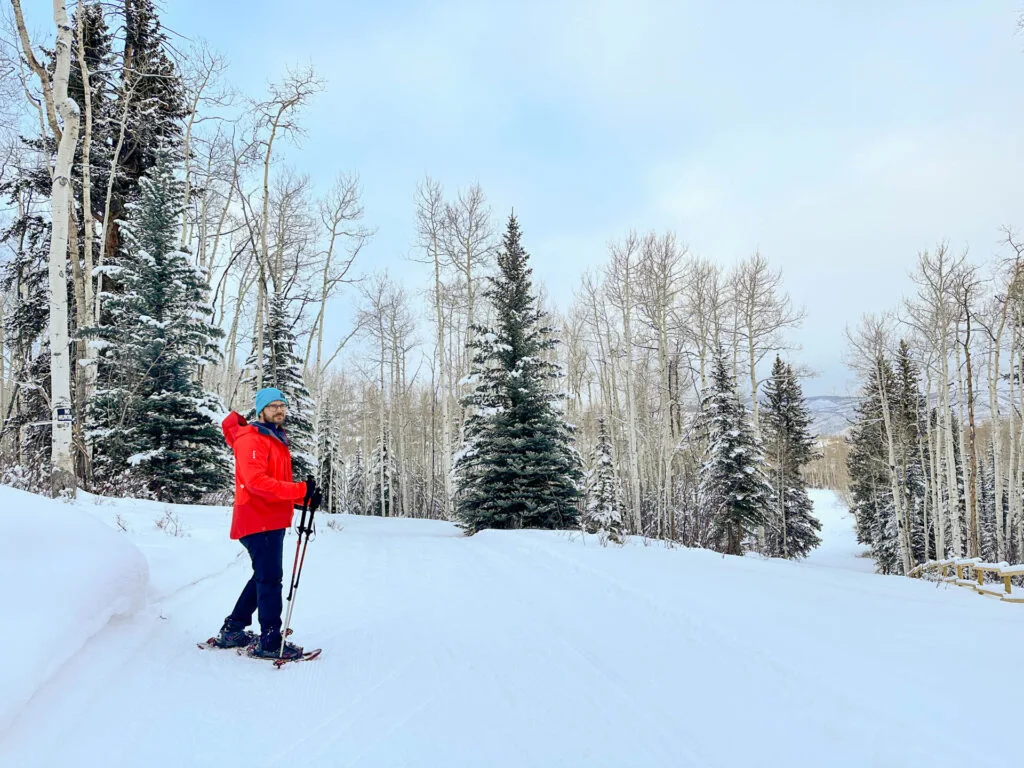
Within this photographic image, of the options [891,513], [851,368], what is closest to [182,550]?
[851,368]

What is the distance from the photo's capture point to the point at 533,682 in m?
3.28

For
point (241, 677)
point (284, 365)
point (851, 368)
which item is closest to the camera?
point (241, 677)

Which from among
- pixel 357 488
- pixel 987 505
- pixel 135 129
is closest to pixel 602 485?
pixel 135 129

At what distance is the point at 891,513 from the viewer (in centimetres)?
2817

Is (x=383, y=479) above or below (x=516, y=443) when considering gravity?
below

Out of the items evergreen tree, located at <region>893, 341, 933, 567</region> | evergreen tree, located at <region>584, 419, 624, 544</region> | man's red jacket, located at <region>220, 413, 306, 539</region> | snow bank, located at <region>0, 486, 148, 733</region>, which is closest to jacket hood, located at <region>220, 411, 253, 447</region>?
man's red jacket, located at <region>220, 413, 306, 539</region>

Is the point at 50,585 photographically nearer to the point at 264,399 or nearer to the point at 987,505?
the point at 264,399

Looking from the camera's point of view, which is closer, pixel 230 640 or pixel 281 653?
pixel 281 653

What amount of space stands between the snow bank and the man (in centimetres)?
83

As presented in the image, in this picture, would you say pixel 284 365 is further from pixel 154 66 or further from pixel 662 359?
pixel 662 359

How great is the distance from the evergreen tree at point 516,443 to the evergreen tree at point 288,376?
6.15 metres

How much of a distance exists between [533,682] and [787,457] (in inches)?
1101

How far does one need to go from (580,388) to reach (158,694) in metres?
30.8

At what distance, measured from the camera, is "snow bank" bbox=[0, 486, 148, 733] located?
262 cm
